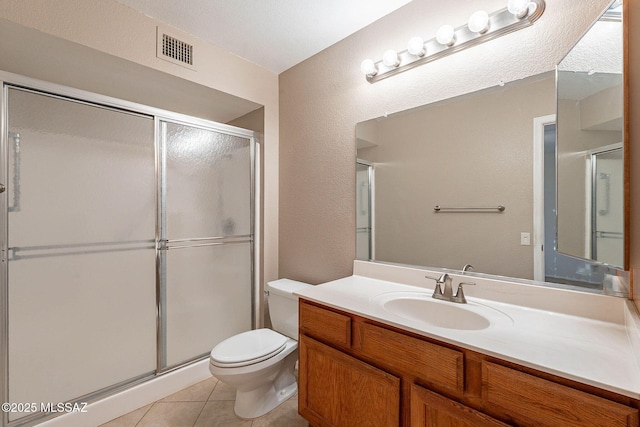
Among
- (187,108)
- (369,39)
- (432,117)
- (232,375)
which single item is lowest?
(232,375)

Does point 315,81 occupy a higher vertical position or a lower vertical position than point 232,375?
higher

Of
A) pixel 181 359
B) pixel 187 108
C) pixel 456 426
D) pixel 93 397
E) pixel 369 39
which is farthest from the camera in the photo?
pixel 187 108

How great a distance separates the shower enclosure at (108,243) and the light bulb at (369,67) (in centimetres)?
113

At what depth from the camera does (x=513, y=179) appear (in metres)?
1.29

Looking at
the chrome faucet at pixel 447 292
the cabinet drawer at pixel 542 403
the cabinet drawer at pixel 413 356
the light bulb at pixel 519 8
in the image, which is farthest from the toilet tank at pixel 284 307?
the light bulb at pixel 519 8

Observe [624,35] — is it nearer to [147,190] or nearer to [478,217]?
[478,217]

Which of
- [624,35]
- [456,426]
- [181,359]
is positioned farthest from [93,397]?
[624,35]

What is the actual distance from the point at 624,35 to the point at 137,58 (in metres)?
2.32

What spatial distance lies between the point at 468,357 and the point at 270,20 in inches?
81.9

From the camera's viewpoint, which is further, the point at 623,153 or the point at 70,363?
the point at 70,363

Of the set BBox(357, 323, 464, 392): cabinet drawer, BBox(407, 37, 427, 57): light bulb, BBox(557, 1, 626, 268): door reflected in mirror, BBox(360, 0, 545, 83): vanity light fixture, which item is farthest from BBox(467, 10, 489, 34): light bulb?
BBox(357, 323, 464, 392): cabinet drawer

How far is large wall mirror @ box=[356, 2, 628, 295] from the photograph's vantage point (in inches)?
39.0

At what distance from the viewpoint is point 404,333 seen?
107 centimetres

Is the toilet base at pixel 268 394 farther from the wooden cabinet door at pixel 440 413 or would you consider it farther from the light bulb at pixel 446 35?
the light bulb at pixel 446 35
